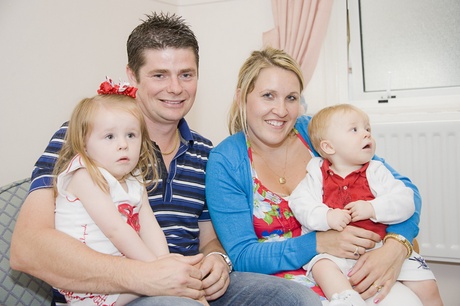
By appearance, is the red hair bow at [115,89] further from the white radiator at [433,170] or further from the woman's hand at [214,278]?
the white radiator at [433,170]

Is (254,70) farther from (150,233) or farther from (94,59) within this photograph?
(94,59)

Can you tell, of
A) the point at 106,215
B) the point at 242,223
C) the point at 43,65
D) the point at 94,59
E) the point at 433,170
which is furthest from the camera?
the point at 94,59

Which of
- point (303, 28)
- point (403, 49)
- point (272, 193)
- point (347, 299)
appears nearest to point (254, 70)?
point (272, 193)

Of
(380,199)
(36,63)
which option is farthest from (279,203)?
(36,63)

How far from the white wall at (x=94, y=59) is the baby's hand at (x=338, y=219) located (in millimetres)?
1683

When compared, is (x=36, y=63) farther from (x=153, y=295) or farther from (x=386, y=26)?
(x=386, y=26)

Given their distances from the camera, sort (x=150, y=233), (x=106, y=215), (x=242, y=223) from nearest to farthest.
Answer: (x=106, y=215), (x=150, y=233), (x=242, y=223)

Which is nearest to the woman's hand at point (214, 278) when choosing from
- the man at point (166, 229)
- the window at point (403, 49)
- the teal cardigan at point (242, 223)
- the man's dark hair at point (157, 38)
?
the man at point (166, 229)

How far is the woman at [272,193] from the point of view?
1492 mm

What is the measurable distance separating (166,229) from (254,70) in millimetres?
718

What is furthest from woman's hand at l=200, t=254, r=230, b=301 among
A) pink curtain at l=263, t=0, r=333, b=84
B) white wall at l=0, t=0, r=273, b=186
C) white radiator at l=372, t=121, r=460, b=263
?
pink curtain at l=263, t=0, r=333, b=84

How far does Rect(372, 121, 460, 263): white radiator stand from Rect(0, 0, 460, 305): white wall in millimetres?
296

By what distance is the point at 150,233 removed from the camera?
1456 mm

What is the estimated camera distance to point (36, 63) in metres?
2.47
